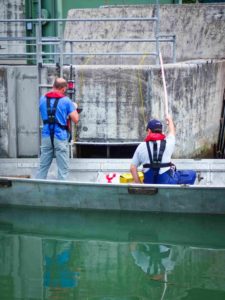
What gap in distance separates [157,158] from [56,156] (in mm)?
1651


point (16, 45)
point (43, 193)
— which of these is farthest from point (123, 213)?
point (16, 45)

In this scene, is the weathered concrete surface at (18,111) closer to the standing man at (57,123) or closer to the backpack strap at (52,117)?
the standing man at (57,123)

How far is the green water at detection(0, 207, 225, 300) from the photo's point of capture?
23.4ft

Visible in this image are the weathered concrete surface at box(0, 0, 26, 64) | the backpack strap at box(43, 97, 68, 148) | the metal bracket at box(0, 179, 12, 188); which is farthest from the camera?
the weathered concrete surface at box(0, 0, 26, 64)

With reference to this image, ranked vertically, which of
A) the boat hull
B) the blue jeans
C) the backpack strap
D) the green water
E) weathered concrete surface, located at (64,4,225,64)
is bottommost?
the green water

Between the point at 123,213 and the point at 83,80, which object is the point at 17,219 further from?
the point at 83,80

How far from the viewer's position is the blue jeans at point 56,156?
9641mm

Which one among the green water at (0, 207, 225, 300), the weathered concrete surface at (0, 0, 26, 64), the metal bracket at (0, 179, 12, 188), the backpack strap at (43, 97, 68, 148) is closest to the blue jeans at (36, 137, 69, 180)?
the backpack strap at (43, 97, 68, 148)

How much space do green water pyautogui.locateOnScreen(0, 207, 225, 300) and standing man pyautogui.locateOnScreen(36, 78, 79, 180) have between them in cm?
77

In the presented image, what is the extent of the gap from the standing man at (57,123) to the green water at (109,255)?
2.54 ft

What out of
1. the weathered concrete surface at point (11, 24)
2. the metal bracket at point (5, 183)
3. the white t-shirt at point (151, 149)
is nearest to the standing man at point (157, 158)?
the white t-shirt at point (151, 149)

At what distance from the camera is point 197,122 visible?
37.5 ft

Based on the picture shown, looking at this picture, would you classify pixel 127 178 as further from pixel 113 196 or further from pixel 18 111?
pixel 18 111

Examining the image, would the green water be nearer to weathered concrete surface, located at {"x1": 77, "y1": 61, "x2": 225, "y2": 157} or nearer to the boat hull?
the boat hull
